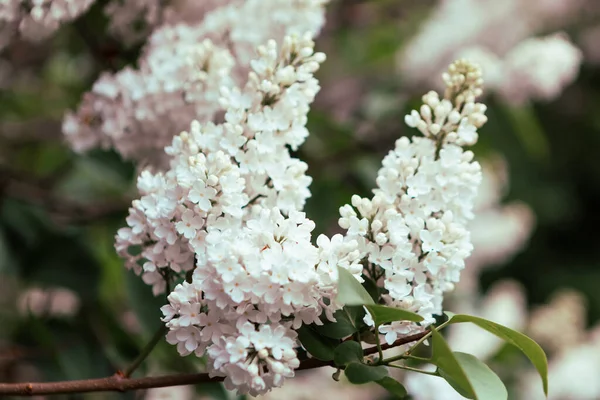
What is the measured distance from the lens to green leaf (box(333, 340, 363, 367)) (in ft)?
1.40

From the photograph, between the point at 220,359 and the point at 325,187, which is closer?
the point at 220,359

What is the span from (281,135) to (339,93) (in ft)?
2.61

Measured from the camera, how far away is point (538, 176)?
7.28ft

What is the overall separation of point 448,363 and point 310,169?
1.91 ft

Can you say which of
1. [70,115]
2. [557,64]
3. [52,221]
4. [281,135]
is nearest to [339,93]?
[557,64]

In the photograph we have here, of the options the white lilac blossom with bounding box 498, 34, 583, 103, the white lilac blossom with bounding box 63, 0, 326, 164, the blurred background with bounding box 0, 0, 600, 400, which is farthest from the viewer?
the white lilac blossom with bounding box 498, 34, 583, 103

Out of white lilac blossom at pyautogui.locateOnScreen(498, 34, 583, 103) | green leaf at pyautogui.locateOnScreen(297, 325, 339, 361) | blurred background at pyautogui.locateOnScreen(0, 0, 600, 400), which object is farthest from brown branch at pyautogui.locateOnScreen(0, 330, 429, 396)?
white lilac blossom at pyautogui.locateOnScreen(498, 34, 583, 103)

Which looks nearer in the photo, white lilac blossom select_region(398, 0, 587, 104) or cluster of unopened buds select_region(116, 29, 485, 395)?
cluster of unopened buds select_region(116, 29, 485, 395)

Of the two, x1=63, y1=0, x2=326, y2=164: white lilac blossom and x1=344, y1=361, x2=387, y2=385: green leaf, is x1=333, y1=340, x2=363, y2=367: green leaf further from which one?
x1=63, y1=0, x2=326, y2=164: white lilac blossom

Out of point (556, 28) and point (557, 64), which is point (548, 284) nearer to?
point (556, 28)

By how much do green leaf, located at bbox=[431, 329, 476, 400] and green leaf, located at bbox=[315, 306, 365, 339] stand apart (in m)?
→ 0.05

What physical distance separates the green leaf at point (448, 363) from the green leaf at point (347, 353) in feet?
0.15

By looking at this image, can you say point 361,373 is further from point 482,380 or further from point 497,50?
point 497,50

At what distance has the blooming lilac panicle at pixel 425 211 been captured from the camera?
0.45m
